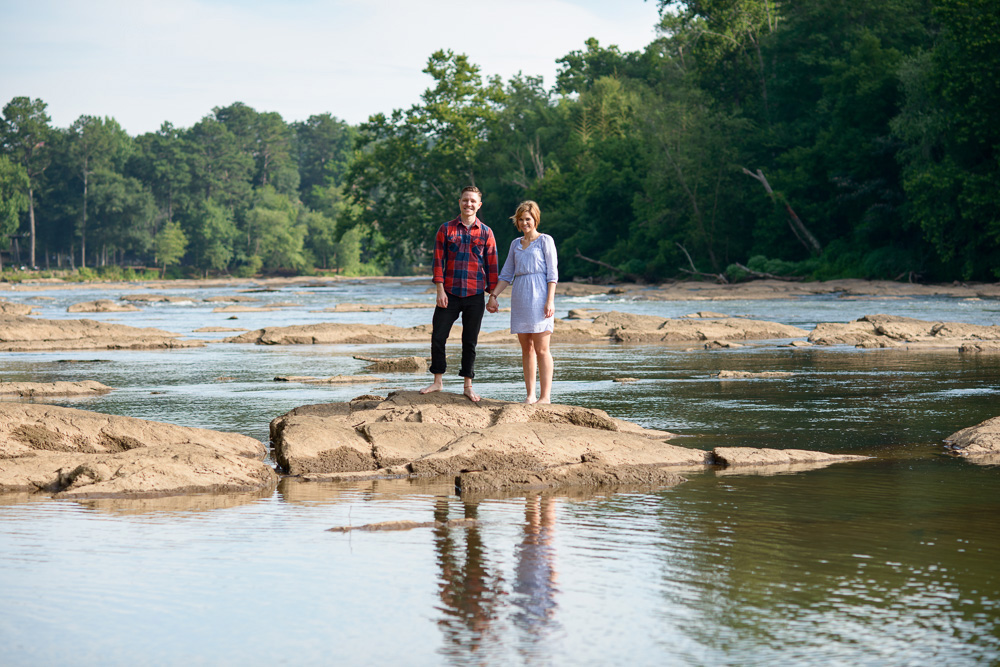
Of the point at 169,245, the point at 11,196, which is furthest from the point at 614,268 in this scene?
the point at 11,196

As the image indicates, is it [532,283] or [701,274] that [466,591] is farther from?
[701,274]

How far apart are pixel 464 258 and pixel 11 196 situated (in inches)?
4245

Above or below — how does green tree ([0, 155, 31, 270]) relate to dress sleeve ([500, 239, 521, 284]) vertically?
above

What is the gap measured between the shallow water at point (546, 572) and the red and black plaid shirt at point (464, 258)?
1.87m

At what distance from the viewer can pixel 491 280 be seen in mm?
8031

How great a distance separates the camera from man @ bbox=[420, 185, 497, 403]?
7906 millimetres

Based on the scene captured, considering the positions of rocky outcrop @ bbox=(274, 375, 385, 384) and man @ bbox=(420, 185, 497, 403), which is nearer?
man @ bbox=(420, 185, 497, 403)

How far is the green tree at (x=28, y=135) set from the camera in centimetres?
10944

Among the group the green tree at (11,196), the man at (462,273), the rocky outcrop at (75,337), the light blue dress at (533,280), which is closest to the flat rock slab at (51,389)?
the man at (462,273)

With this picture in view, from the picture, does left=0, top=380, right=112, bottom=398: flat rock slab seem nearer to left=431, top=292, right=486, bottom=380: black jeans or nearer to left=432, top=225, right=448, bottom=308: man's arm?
left=431, top=292, right=486, bottom=380: black jeans

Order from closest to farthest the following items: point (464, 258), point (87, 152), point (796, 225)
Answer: point (464, 258) → point (796, 225) → point (87, 152)

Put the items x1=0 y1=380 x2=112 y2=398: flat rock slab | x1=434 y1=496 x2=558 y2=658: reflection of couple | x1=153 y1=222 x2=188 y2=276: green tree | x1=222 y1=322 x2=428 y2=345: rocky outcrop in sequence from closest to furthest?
x1=434 y1=496 x2=558 y2=658: reflection of couple → x1=0 y1=380 x2=112 y2=398: flat rock slab → x1=222 y1=322 x2=428 y2=345: rocky outcrop → x1=153 y1=222 x2=188 y2=276: green tree

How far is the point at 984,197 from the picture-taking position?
3400cm

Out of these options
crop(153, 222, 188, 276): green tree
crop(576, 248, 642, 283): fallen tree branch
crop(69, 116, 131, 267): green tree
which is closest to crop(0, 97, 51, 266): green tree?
crop(69, 116, 131, 267): green tree
